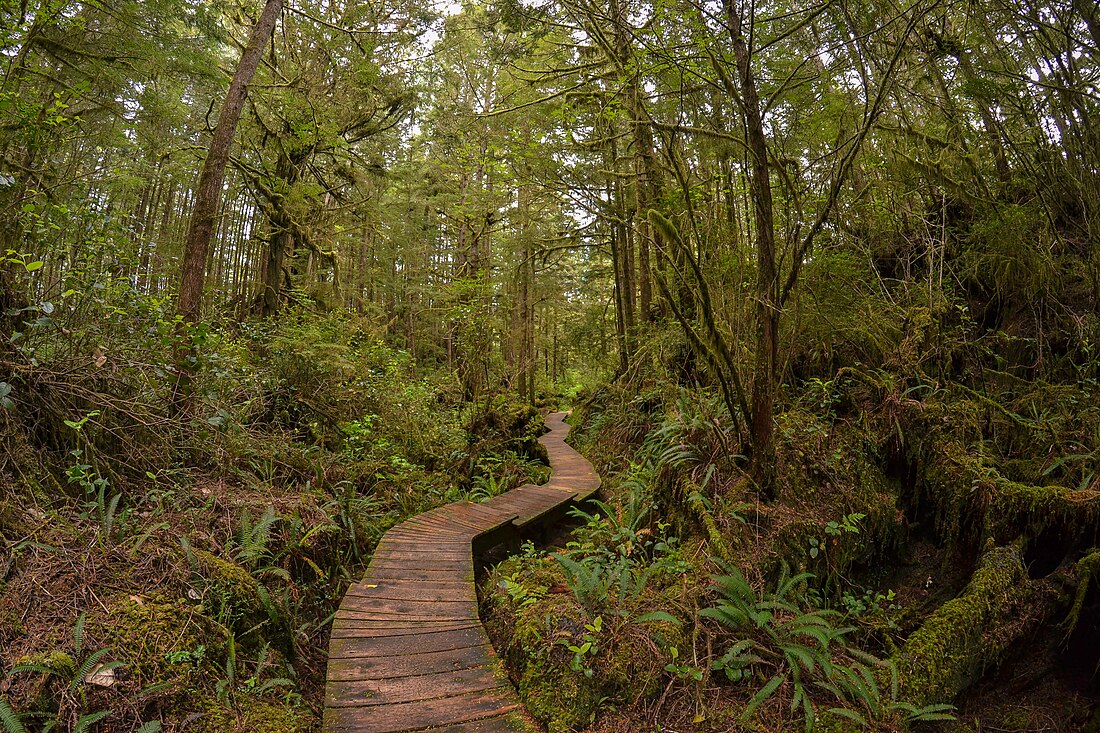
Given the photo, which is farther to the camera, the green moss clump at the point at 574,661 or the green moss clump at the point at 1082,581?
the green moss clump at the point at 1082,581

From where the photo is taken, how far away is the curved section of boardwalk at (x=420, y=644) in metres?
2.90

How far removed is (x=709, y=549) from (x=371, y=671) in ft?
9.61

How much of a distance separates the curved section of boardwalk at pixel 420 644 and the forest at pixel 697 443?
1.05ft

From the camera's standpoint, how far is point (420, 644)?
3686 mm

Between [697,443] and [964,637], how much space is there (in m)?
2.76

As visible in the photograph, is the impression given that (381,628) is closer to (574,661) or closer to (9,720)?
(574,661)

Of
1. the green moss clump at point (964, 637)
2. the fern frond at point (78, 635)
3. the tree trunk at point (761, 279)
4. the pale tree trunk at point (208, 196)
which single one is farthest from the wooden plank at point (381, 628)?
the pale tree trunk at point (208, 196)

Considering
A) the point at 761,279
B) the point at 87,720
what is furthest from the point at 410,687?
the point at 761,279

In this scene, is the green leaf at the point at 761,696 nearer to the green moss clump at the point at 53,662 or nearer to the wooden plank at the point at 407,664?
the wooden plank at the point at 407,664

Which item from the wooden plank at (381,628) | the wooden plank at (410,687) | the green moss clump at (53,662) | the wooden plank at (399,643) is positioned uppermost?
the green moss clump at (53,662)

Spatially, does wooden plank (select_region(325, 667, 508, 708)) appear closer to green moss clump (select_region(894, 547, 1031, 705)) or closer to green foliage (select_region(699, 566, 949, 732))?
green foliage (select_region(699, 566, 949, 732))

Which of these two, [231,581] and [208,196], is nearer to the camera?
[231,581]

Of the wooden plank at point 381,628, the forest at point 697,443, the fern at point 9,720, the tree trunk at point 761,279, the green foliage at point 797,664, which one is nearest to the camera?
the fern at point 9,720

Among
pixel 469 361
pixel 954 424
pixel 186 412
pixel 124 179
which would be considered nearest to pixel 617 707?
pixel 954 424
